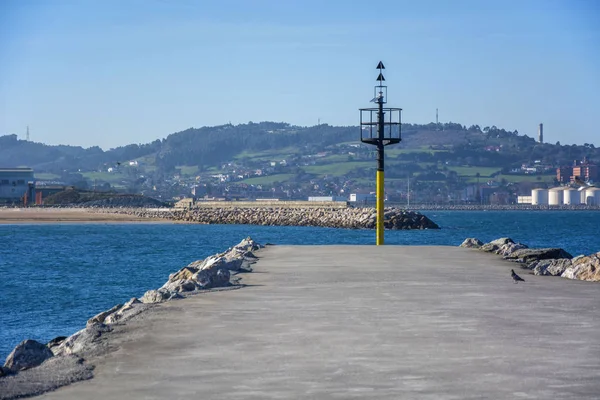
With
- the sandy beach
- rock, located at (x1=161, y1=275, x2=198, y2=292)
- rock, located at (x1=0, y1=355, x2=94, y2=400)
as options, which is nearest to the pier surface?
rock, located at (x1=0, y1=355, x2=94, y2=400)

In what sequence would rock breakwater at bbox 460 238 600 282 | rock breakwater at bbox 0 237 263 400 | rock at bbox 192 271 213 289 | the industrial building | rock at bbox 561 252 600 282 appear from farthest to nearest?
the industrial building
rock breakwater at bbox 460 238 600 282
rock at bbox 561 252 600 282
rock at bbox 192 271 213 289
rock breakwater at bbox 0 237 263 400

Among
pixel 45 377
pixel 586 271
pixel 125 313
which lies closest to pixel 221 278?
pixel 125 313

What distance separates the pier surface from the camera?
26.9 feet

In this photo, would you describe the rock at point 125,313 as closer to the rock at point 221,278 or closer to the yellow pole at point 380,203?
the rock at point 221,278

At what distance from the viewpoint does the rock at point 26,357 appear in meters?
9.54

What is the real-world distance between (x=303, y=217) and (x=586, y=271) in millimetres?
68546

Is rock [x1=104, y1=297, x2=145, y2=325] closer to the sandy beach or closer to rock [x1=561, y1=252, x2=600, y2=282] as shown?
rock [x1=561, y1=252, x2=600, y2=282]

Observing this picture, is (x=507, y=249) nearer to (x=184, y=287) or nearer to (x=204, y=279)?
(x=204, y=279)

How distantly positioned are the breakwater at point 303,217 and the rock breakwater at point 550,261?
1959 inches

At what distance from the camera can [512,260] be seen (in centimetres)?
2372

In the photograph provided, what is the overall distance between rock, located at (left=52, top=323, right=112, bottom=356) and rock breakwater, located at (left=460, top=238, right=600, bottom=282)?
9.87m

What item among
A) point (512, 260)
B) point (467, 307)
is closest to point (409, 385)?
point (467, 307)

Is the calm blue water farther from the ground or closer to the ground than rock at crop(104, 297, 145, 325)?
closer to the ground

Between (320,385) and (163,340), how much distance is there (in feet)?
9.72
